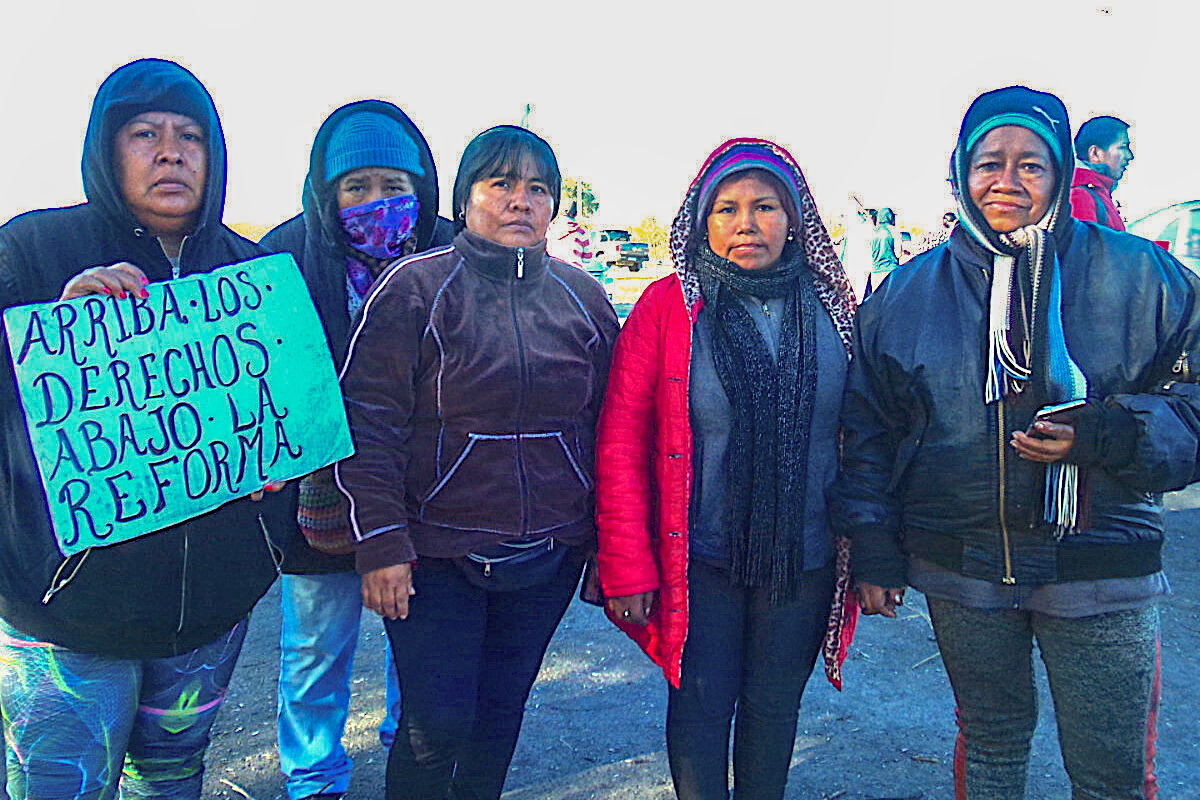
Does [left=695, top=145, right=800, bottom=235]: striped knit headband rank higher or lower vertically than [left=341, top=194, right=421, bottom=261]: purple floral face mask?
higher

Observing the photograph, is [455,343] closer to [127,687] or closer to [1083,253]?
[127,687]

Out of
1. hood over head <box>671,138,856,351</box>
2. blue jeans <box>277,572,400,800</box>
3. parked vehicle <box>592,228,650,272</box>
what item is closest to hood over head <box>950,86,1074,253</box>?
hood over head <box>671,138,856,351</box>

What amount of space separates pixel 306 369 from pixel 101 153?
0.60m

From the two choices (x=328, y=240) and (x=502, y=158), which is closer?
(x=502, y=158)

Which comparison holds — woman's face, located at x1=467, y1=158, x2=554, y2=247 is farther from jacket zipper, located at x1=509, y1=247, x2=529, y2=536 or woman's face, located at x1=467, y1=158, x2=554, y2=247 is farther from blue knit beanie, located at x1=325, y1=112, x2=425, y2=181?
blue knit beanie, located at x1=325, y1=112, x2=425, y2=181

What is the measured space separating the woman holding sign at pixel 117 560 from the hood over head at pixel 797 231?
118 cm

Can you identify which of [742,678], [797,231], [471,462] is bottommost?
[742,678]

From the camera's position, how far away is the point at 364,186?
→ 8.39 feet

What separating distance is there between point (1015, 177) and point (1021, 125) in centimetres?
12

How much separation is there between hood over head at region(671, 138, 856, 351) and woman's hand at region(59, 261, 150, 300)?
1.30 metres

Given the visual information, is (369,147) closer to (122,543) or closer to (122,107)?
(122,107)

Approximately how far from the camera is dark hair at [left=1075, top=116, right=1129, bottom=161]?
18.2 ft

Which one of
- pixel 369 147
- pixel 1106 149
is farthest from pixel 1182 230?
pixel 369 147

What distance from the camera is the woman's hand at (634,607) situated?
226 cm
